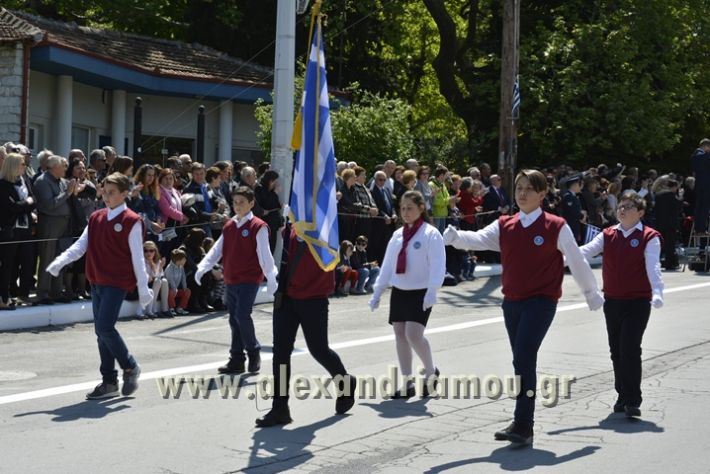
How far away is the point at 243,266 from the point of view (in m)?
11.3

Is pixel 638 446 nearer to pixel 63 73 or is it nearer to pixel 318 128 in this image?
pixel 318 128

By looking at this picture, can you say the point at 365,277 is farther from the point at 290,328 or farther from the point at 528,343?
the point at 528,343

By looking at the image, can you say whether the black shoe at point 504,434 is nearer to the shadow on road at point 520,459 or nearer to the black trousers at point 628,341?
the shadow on road at point 520,459

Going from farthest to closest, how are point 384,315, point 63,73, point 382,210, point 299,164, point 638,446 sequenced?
point 63,73 < point 382,210 < point 384,315 < point 299,164 < point 638,446

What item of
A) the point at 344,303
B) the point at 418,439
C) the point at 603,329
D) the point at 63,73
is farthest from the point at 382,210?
the point at 418,439

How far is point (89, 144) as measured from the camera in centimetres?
2788

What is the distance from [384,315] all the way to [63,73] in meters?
12.3

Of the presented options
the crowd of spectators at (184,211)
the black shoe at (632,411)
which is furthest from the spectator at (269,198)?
the black shoe at (632,411)

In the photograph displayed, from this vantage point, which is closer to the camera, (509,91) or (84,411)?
(84,411)

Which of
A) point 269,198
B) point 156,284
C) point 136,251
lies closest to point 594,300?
point 136,251

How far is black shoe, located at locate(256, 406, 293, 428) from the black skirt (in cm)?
154

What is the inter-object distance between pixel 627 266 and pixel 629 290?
197 millimetres

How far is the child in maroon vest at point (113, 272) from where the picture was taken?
10133 millimetres

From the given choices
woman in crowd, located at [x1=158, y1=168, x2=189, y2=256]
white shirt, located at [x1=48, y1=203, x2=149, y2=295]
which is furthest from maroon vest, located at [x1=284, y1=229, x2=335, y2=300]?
woman in crowd, located at [x1=158, y1=168, x2=189, y2=256]
